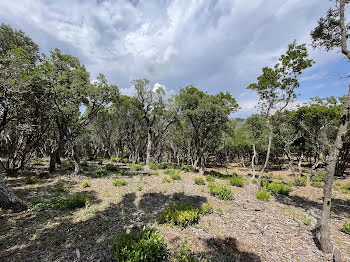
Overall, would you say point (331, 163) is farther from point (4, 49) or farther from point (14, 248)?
point (4, 49)

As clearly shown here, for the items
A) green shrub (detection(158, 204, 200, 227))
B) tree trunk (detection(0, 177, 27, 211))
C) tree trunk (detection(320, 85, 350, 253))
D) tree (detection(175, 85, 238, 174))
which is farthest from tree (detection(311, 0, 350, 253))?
tree trunk (detection(0, 177, 27, 211))

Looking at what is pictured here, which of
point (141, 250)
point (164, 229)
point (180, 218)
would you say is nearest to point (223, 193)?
point (180, 218)

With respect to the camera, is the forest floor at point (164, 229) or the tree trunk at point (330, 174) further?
the tree trunk at point (330, 174)

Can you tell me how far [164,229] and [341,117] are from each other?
712cm

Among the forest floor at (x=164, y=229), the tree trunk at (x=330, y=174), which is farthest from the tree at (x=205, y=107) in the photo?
the tree trunk at (x=330, y=174)

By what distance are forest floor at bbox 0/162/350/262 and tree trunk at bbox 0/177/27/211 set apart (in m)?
0.40

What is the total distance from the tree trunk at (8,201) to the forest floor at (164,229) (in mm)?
404

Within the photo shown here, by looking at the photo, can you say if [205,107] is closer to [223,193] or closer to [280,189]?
[223,193]

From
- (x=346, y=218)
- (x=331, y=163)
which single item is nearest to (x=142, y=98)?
(x=331, y=163)

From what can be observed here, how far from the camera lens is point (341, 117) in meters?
4.75

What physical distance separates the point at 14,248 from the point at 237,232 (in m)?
7.27

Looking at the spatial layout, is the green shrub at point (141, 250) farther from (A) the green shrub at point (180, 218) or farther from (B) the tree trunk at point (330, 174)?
(B) the tree trunk at point (330, 174)

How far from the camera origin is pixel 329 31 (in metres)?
6.07

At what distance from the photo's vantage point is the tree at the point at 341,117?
470cm
